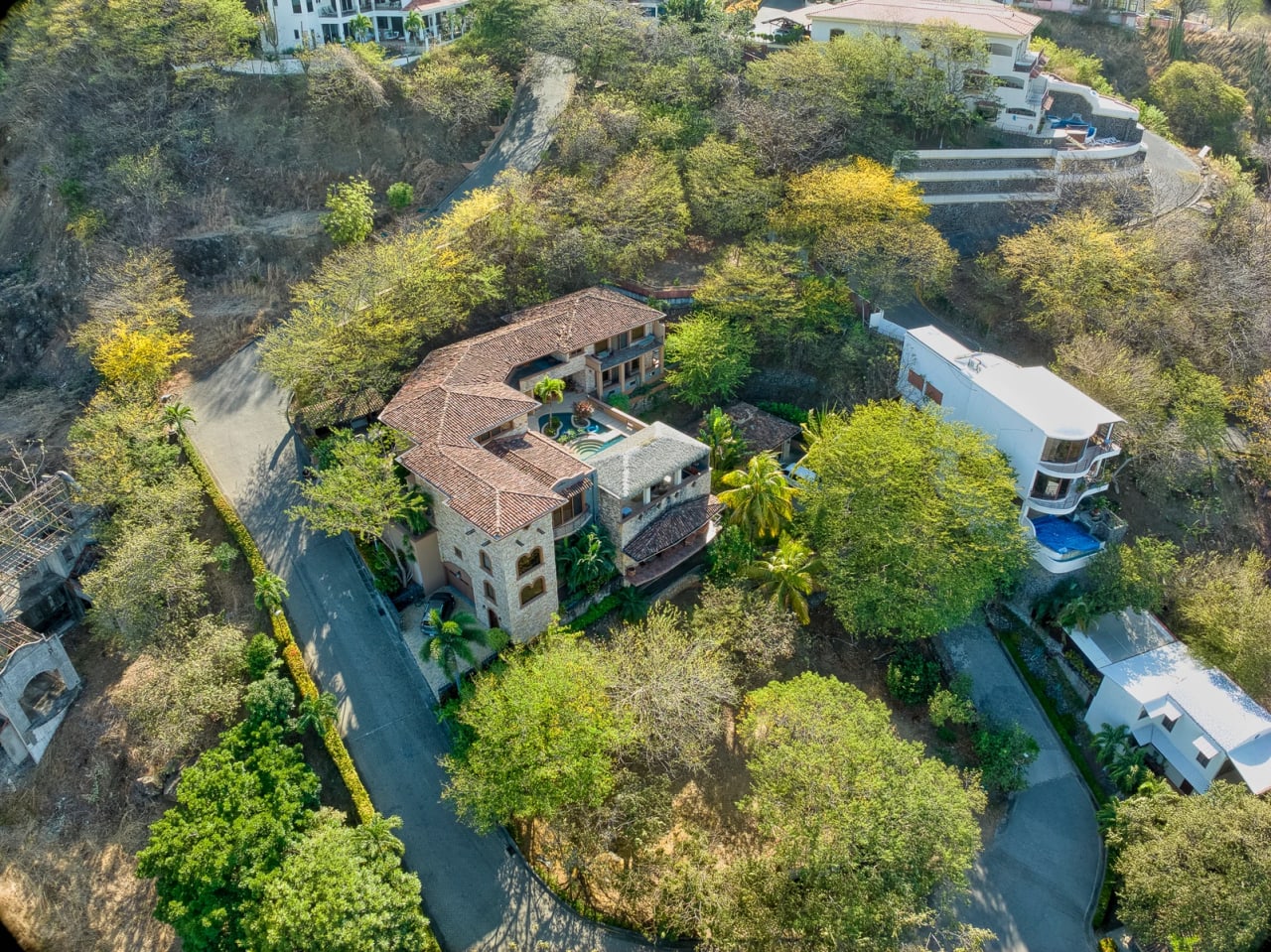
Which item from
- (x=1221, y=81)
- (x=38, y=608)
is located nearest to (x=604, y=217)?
(x=38, y=608)

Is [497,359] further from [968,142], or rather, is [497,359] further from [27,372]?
[968,142]

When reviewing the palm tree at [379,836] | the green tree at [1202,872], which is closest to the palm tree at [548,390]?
the palm tree at [379,836]

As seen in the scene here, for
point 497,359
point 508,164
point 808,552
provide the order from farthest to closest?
1. point 508,164
2. point 497,359
3. point 808,552

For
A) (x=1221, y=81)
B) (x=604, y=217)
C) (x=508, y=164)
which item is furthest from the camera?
(x=1221, y=81)

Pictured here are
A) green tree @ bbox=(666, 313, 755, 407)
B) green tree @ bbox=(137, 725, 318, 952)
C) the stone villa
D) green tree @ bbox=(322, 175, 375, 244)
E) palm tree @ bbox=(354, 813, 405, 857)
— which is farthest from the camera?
green tree @ bbox=(322, 175, 375, 244)

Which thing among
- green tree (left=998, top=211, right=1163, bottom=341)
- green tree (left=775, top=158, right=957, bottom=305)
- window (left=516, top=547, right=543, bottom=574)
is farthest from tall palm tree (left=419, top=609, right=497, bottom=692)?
green tree (left=998, top=211, right=1163, bottom=341)

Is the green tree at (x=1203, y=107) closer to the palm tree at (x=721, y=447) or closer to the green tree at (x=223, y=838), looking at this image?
the palm tree at (x=721, y=447)

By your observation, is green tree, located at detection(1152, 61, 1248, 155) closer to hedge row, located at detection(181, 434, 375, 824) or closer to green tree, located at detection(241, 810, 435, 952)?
hedge row, located at detection(181, 434, 375, 824)

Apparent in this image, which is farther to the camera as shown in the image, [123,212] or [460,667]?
[123,212]
